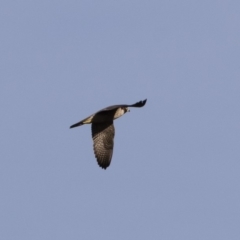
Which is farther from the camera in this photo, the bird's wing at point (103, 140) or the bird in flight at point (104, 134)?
the bird's wing at point (103, 140)

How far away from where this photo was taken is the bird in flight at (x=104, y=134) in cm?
3100

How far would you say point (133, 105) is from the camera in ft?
93.6

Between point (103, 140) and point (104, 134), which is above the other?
point (104, 134)

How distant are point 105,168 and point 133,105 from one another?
128 inches

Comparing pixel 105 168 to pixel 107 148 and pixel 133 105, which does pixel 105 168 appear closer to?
pixel 107 148

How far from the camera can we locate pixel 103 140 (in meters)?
31.4

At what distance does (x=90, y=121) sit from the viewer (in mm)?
30625

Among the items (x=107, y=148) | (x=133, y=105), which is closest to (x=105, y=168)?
(x=107, y=148)

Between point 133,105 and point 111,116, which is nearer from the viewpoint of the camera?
point 133,105

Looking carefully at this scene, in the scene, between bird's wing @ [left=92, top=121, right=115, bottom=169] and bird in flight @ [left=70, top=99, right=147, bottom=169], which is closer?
bird in flight @ [left=70, top=99, right=147, bottom=169]

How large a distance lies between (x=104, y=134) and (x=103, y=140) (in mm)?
206

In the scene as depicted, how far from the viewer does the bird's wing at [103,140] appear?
31.2 metres

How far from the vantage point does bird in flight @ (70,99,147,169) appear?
31.0m

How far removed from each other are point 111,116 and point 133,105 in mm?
2853
